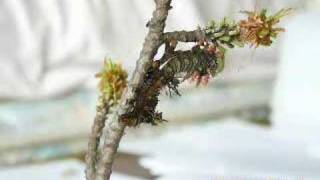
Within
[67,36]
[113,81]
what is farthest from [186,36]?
[67,36]

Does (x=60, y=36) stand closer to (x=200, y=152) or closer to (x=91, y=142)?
(x=200, y=152)

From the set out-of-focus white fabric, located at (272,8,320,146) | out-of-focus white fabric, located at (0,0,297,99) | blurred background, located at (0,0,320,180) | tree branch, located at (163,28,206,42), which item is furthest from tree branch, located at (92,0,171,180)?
out-of-focus white fabric, located at (272,8,320,146)

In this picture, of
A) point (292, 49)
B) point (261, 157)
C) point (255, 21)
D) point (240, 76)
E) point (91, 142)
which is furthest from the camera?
point (240, 76)

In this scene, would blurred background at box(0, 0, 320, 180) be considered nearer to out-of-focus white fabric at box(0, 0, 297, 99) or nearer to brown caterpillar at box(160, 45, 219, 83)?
out-of-focus white fabric at box(0, 0, 297, 99)

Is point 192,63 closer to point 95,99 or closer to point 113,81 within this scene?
point 113,81

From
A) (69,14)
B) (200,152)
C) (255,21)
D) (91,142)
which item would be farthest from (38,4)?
(255,21)

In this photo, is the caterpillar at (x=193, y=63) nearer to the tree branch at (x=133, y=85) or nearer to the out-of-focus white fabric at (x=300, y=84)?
the tree branch at (x=133, y=85)

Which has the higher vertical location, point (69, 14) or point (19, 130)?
point (69, 14)

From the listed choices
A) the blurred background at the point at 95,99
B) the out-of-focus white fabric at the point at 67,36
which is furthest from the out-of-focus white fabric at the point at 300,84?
the out-of-focus white fabric at the point at 67,36
